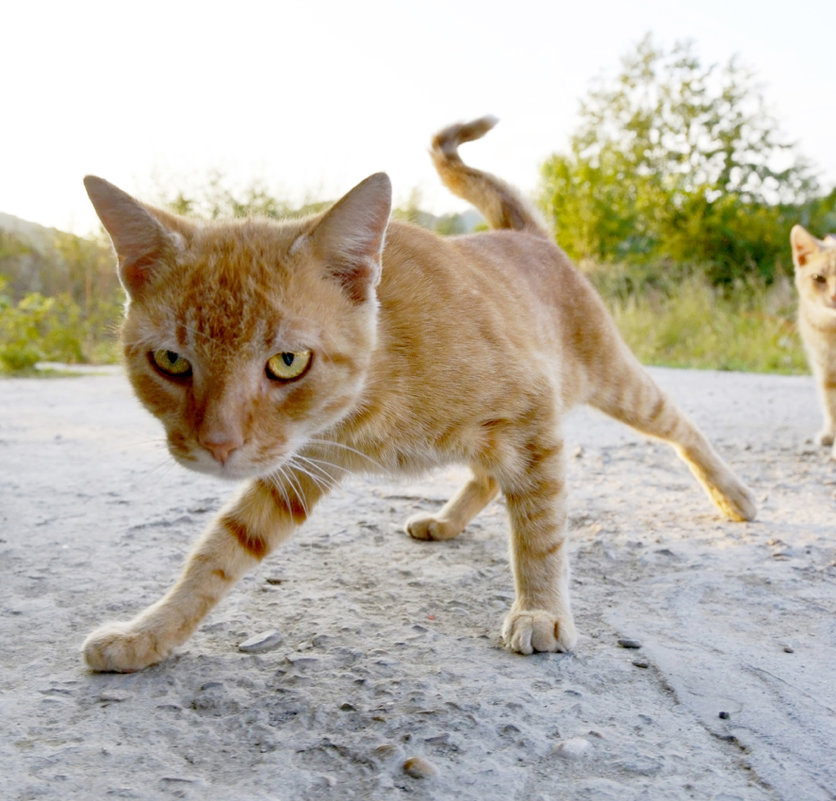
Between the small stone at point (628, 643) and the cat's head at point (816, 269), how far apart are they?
4.86 m

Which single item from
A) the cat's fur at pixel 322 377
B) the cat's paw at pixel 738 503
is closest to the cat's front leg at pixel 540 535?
the cat's fur at pixel 322 377

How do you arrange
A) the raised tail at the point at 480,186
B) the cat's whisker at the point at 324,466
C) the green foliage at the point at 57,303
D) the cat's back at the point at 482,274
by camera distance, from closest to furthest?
the cat's whisker at the point at 324,466 < the cat's back at the point at 482,274 < the raised tail at the point at 480,186 < the green foliage at the point at 57,303

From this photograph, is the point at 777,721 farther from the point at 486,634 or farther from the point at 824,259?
the point at 824,259

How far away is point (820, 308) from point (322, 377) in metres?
5.52

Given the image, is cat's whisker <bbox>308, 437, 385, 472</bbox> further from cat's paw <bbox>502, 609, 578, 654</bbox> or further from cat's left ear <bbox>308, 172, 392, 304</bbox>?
cat's paw <bbox>502, 609, 578, 654</bbox>

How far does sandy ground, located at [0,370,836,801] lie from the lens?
62.2 inches

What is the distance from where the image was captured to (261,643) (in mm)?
2184

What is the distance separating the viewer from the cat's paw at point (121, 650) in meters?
2.01

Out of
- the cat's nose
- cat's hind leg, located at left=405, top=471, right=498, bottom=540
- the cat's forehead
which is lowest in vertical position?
cat's hind leg, located at left=405, top=471, right=498, bottom=540

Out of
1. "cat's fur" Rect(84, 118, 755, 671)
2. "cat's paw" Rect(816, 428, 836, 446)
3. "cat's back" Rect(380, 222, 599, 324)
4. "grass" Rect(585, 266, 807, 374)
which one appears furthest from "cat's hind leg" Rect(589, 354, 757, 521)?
"grass" Rect(585, 266, 807, 374)

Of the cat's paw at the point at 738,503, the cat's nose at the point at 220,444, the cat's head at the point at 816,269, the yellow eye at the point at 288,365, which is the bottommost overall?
the cat's paw at the point at 738,503

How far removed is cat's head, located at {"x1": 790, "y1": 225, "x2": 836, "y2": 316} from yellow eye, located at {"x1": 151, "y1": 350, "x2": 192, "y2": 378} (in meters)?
5.59

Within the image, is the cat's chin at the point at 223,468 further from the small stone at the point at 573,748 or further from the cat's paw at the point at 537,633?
the small stone at the point at 573,748

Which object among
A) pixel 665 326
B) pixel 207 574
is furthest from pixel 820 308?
pixel 665 326
